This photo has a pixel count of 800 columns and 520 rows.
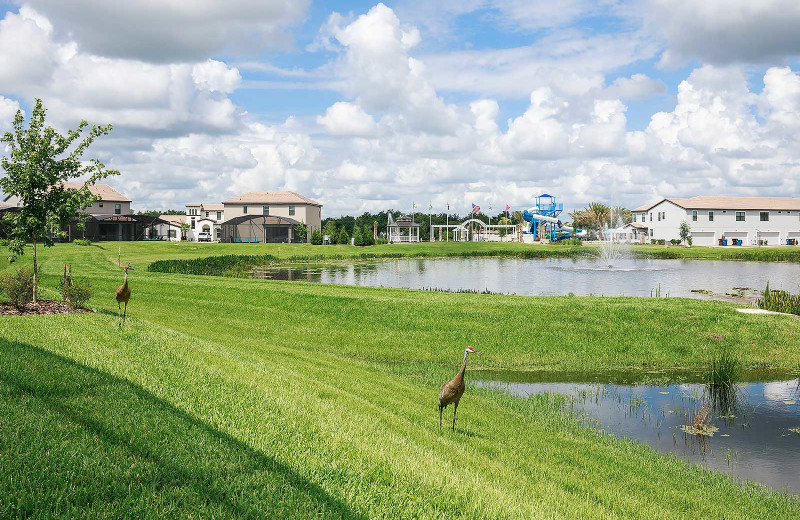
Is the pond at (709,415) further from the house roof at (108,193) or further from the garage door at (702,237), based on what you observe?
the garage door at (702,237)

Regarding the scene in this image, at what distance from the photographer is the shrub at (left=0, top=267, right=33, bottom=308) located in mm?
15383

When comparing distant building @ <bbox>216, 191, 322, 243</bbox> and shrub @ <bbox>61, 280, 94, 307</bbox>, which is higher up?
distant building @ <bbox>216, 191, 322, 243</bbox>

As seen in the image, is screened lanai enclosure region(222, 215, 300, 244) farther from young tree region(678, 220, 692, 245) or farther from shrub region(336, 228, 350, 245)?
young tree region(678, 220, 692, 245)

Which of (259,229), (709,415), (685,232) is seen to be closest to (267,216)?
(259,229)

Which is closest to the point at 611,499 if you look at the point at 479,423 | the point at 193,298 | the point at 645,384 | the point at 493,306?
the point at 479,423

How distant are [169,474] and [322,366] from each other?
8.37 meters

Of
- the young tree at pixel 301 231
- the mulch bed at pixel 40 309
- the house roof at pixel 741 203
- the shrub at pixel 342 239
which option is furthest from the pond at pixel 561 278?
the house roof at pixel 741 203

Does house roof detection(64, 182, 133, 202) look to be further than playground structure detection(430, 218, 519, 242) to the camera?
No

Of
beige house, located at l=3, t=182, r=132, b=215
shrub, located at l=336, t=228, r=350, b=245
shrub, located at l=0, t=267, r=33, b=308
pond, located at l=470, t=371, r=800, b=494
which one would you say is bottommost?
pond, located at l=470, t=371, r=800, b=494

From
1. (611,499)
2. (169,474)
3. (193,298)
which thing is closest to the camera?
(169,474)

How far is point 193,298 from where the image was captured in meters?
23.9

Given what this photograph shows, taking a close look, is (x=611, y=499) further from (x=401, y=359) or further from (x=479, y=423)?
(x=401, y=359)

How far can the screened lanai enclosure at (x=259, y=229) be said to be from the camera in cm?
9094

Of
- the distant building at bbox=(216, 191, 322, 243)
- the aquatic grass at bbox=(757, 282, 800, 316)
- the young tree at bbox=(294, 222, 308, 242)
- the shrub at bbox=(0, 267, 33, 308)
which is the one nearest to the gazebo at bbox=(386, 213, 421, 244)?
the distant building at bbox=(216, 191, 322, 243)
